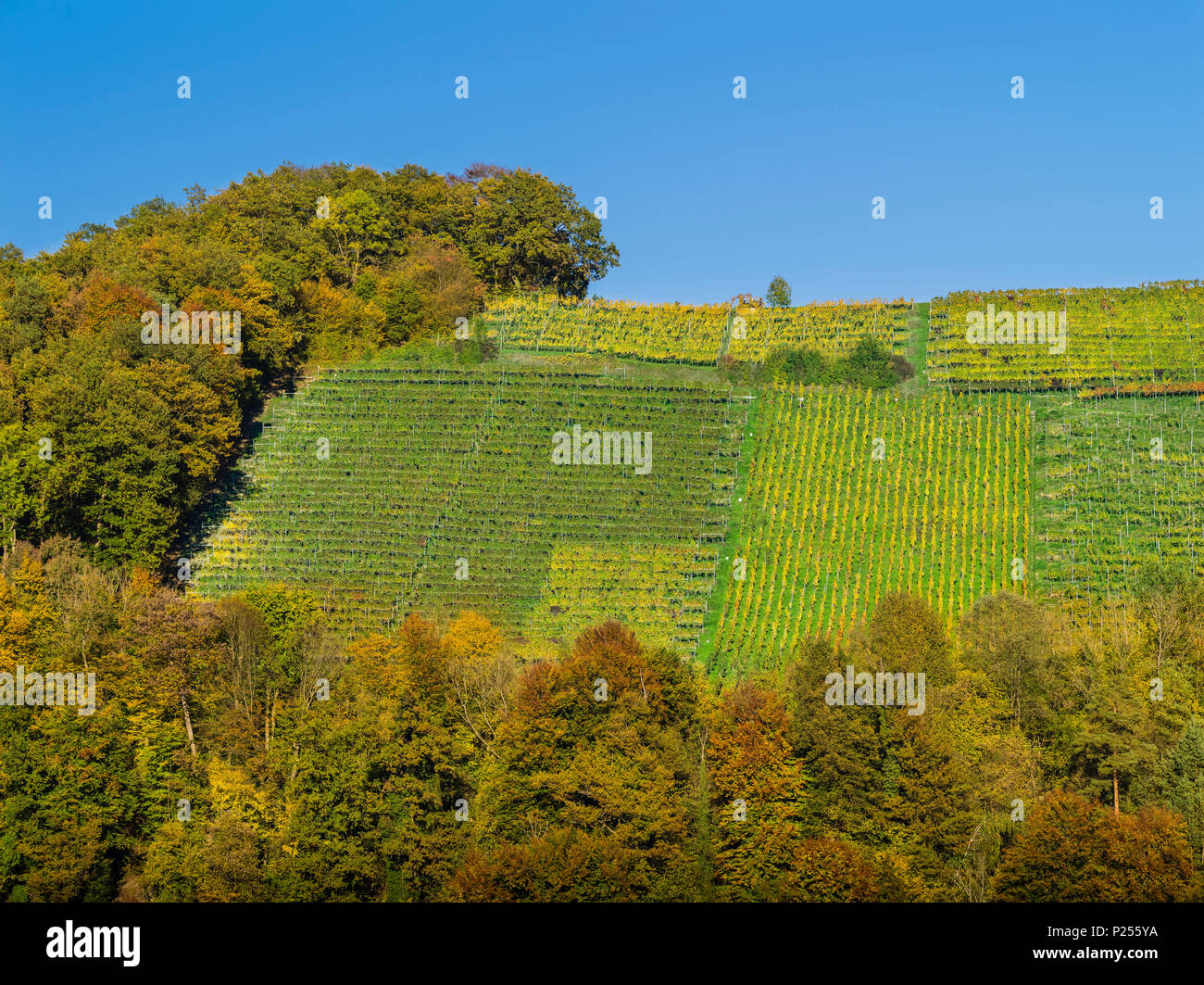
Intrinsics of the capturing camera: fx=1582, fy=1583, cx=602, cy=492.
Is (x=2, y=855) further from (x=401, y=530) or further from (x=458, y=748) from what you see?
(x=401, y=530)

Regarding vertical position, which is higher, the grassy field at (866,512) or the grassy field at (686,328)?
the grassy field at (686,328)

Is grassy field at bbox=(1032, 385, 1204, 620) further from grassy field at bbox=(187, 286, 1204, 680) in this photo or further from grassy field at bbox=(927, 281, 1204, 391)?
grassy field at bbox=(927, 281, 1204, 391)

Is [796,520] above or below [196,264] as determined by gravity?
below

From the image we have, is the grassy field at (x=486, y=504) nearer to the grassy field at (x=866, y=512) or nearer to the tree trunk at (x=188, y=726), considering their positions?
the grassy field at (x=866, y=512)

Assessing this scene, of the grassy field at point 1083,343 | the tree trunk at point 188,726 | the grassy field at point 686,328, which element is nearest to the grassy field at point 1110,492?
the grassy field at point 1083,343

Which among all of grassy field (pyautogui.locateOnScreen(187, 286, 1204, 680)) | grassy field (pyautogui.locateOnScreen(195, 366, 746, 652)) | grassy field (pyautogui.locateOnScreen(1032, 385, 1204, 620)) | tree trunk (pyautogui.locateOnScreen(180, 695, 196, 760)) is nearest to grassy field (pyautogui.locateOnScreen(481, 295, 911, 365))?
grassy field (pyautogui.locateOnScreen(187, 286, 1204, 680))

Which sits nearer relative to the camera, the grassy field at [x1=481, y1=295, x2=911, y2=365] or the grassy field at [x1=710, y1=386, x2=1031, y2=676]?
the grassy field at [x1=710, y1=386, x2=1031, y2=676]

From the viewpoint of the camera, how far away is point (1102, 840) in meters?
41.7

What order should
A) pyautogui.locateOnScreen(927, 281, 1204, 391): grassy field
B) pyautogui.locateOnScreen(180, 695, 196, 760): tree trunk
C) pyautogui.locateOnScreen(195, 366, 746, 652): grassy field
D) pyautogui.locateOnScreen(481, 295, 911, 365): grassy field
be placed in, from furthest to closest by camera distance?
1. pyautogui.locateOnScreen(481, 295, 911, 365): grassy field
2. pyautogui.locateOnScreen(927, 281, 1204, 391): grassy field
3. pyautogui.locateOnScreen(195, 366, 746, 652): grassy field
4. pyautogui.locateOnScreen(180, 695, 196, 760): tree trunk

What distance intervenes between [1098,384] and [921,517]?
13.7m

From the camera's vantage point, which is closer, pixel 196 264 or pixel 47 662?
pixel 47 662

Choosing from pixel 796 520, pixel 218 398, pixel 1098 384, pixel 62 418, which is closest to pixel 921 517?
pixel 796 520

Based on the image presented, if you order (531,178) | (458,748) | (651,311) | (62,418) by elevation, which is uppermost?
(531,178)

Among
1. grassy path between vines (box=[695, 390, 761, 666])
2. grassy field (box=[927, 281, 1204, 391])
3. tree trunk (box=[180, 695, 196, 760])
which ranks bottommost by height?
tree trunk (box=[180, 695, 196, 760])
